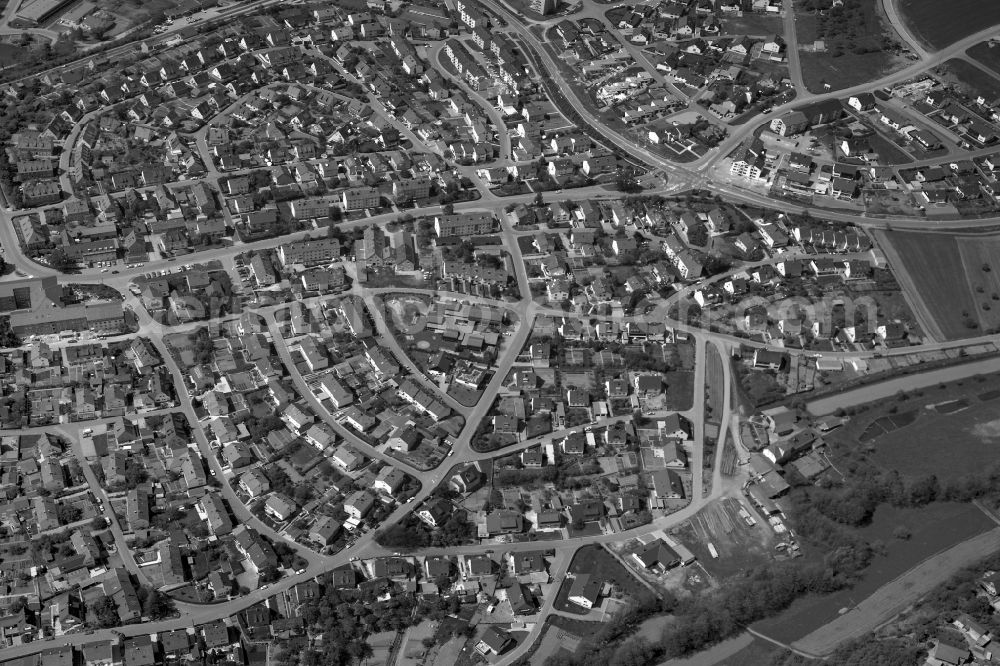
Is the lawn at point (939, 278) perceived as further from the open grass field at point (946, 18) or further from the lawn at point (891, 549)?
the open grass field at point (946, 18)

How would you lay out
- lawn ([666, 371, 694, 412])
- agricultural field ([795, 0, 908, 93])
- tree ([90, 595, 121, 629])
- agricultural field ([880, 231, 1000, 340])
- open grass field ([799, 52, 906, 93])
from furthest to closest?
1. agricultural field ([795, 0, 908, 93])
2. open grass field ([799, 52, 906, 93])
3. agricultural field ([880, 231, 1000, 340])
4. lawn ([666, 371, 694, 412])
5. tree ([90, 595, 121, 629])

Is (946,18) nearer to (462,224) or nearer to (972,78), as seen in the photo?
(972,78)

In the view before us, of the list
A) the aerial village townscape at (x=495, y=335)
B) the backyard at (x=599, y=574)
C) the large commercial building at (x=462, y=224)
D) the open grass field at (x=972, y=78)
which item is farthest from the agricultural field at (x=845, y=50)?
the backyard at (x=599, y=574)

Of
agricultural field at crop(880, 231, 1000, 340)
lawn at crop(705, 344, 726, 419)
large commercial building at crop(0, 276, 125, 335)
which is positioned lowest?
lawn at crop(705, 344, 726, 419)

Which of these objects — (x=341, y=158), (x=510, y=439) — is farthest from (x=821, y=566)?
(x=341, y=158)

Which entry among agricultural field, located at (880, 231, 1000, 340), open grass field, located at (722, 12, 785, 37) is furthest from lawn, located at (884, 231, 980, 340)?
open grass field, located at (722, 12, 785, 37)

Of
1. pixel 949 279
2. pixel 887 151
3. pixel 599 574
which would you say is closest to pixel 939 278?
pixel 949 279

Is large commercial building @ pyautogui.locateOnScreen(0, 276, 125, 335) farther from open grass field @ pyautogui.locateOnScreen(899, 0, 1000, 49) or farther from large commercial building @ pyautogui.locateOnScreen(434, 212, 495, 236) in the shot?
open grass field @ pyautogui.locateOnScreen(899, 0, 1000, 49)
